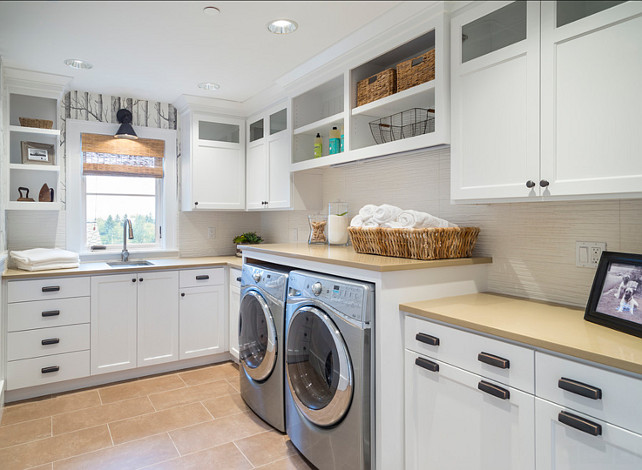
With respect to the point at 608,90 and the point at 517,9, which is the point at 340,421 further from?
the point at 517,9

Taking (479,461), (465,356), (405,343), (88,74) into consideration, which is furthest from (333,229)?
(88,74)

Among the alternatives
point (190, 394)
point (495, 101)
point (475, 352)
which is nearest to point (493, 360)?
point (475, 352)

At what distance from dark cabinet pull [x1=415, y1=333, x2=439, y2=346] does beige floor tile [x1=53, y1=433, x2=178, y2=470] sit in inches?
59.6

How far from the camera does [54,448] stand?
7.54 ft

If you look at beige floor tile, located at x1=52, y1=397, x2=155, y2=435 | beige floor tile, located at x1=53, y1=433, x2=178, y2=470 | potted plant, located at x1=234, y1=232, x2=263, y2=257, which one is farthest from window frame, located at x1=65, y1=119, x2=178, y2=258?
beige floor tile, located at x1=53, y1=433, x2=178, y2=470

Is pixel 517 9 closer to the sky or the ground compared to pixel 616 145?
closer to the sky

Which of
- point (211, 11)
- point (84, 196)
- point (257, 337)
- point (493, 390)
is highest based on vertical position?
point (211, 11)

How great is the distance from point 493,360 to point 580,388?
0.28 m

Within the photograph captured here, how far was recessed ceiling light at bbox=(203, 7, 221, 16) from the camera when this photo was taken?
2.08 metres

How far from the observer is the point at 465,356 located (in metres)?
1.52

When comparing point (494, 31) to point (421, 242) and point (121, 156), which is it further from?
point (121, 156)

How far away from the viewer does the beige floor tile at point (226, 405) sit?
8.99ft

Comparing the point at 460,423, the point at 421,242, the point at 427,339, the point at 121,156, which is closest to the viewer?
the point at 460,423

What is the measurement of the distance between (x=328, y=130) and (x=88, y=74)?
1838mm
